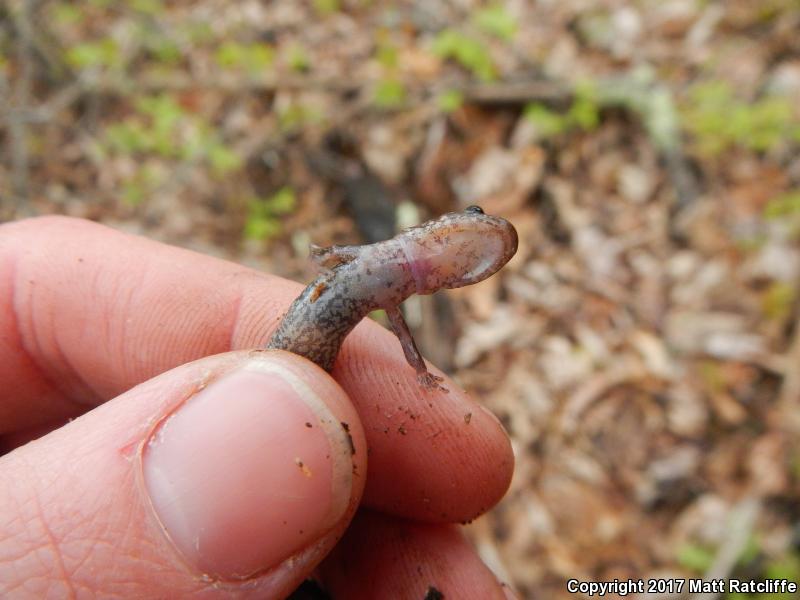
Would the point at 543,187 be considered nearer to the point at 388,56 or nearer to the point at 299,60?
the point at 388,56

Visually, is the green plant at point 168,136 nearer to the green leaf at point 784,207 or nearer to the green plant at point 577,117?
the green plant at point 577,117

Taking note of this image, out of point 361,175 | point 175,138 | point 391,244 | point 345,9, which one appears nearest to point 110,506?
point 391,244

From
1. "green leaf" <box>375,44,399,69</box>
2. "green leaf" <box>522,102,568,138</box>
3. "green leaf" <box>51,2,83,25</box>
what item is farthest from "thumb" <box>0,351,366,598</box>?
"green leaf" <box>51,2,83,25</box>

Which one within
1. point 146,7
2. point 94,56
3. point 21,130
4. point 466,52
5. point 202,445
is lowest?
point 466,52

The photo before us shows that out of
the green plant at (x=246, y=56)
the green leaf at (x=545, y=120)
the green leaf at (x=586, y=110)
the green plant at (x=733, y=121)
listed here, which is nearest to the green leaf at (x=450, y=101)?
the green leaf at (x=545, y=120)

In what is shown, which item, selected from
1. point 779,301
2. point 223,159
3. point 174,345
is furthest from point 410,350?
point 223,159

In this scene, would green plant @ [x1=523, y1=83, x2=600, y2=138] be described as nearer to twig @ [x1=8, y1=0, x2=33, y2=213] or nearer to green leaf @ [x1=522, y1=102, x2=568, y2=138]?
green leaf @ [x1=522, y1=102, x2=568, y2=138]
